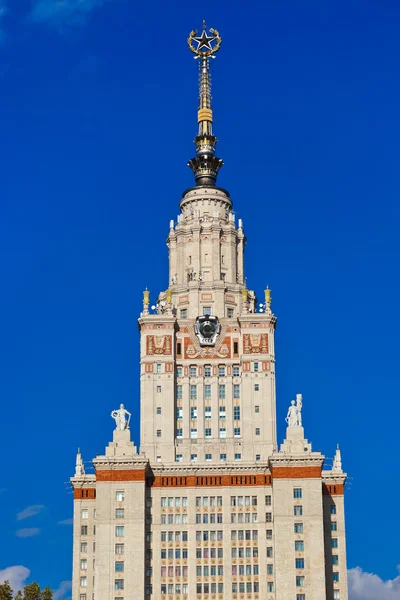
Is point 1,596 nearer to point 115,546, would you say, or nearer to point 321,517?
point 115,546

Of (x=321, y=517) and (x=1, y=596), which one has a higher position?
(x=321, y=517)

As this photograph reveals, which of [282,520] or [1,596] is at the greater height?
[282,520]

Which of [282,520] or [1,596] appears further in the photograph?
[282,520]

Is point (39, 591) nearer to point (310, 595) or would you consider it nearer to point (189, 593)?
point (189, 593)

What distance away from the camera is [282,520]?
200m

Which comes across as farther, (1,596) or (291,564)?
(291,564)

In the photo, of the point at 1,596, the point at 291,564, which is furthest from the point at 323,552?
the point at 1,596

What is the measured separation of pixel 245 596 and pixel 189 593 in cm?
826

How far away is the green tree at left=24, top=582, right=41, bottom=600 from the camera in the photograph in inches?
7355

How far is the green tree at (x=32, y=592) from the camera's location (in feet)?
613

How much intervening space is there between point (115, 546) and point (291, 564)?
1022 inches

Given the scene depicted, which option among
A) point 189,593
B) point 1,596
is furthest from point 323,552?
point 1,596

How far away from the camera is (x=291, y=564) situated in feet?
647

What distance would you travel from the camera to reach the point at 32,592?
18700cm
